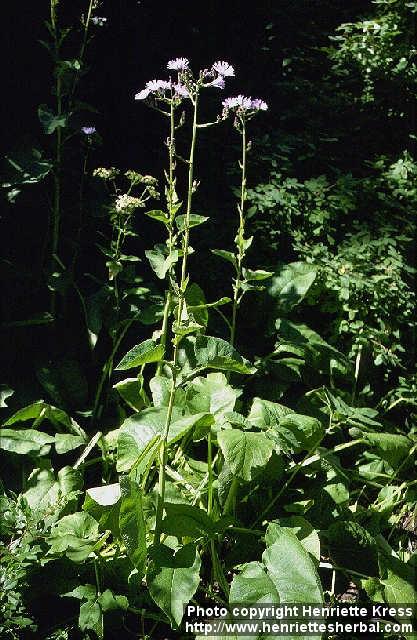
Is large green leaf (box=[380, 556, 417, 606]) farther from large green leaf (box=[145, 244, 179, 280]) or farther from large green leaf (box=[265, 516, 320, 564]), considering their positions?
large green leaf (box=[145, 244, 179, 280])

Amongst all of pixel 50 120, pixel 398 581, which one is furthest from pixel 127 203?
pixel 398 581

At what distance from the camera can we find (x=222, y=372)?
8.01ft

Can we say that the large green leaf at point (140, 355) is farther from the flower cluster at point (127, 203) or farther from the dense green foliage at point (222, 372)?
the flower cluster at point (127, 203)

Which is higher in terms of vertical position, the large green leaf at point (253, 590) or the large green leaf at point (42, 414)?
the large green leaf at point (42, 414)

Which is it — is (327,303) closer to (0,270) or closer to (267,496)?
(267,496)

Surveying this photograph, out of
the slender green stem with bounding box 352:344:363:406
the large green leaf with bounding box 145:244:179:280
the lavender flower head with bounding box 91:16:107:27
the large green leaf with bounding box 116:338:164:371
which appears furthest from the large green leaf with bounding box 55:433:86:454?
the lavender flower head with bounding box 91:16:107:27

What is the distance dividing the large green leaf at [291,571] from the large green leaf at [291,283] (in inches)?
46.3

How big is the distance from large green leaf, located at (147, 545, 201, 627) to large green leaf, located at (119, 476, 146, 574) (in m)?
0.05

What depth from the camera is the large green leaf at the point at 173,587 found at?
151 cm

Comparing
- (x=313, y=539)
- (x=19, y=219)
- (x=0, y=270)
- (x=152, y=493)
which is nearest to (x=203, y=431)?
(x=152, y=493)

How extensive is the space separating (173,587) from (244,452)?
398 millimetres

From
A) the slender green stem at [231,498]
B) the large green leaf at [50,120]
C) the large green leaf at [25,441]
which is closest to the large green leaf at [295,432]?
the slender green stem at [231,498]

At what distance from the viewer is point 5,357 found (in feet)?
8.01

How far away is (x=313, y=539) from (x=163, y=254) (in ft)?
3.72
